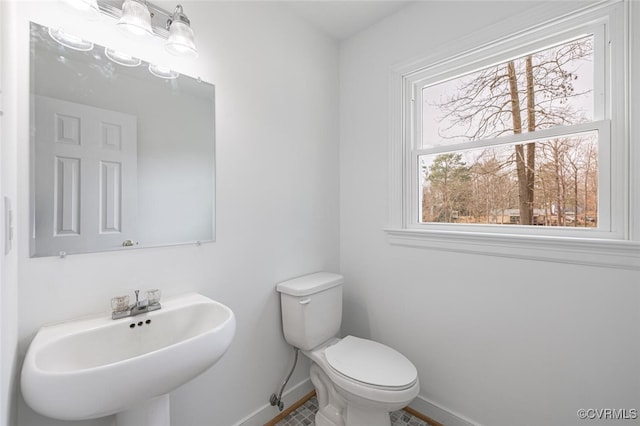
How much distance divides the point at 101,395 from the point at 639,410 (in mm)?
1870

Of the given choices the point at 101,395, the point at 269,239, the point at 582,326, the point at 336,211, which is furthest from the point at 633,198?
the point at 101,395

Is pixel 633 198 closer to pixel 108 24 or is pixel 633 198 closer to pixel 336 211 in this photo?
pixel 336 211

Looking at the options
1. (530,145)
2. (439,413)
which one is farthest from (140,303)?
(530,145)

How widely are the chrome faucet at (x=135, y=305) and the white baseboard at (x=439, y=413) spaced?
1548 millimetres

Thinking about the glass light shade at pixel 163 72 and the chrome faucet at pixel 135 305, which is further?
the glass light shade at pixel 163 72

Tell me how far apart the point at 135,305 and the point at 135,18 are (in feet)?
3.52

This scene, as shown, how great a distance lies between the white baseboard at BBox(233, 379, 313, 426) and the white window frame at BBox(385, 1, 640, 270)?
1122 mm

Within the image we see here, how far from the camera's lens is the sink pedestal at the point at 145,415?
95 cm

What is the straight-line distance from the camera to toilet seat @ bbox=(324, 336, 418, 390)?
1241 millimetres

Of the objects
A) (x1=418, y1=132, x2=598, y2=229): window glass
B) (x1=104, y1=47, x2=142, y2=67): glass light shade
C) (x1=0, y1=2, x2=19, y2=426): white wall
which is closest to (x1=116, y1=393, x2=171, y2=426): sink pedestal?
(x1=0, y1=2, x2=19, y2=426): white wall

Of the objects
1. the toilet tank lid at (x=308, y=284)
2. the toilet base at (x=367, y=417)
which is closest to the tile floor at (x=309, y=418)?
the toilet base at (x=367, y=417)

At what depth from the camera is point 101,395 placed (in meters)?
0.72

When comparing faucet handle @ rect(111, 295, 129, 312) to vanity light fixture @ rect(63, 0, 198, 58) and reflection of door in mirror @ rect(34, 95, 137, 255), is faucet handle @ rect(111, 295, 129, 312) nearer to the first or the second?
reflection of door in mirror @ rect(34, 95, 137, 255)

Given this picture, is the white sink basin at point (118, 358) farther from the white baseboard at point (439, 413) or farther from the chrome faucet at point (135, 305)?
the white baseboard at point (439, 413)
